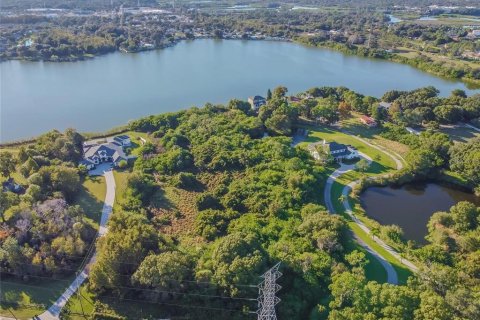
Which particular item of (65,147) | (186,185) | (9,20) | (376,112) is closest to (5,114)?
(65,147)

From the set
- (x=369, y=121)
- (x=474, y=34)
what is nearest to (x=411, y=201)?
(x=369, y=121)

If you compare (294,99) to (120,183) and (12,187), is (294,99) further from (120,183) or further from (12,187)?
(12,187)

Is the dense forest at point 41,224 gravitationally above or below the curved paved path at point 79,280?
above

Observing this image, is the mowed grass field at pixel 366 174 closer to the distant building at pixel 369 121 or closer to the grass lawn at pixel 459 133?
the distant building at pixel 369 121

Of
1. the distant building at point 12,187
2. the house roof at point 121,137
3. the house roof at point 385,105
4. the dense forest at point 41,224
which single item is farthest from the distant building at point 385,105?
the distant building at point 12,187

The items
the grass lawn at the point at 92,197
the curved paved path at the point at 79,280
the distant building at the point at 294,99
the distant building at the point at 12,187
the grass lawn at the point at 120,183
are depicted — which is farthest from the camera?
the distant building at the point at 294,99

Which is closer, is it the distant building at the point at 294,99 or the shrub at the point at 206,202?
the shrub at the point at 206,202

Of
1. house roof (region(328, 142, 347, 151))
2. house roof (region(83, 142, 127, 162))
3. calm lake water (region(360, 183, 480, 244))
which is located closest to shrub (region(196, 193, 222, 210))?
house roof (region(83, 142, 127, 162))

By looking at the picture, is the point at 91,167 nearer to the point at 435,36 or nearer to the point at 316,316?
the point at 316,316
